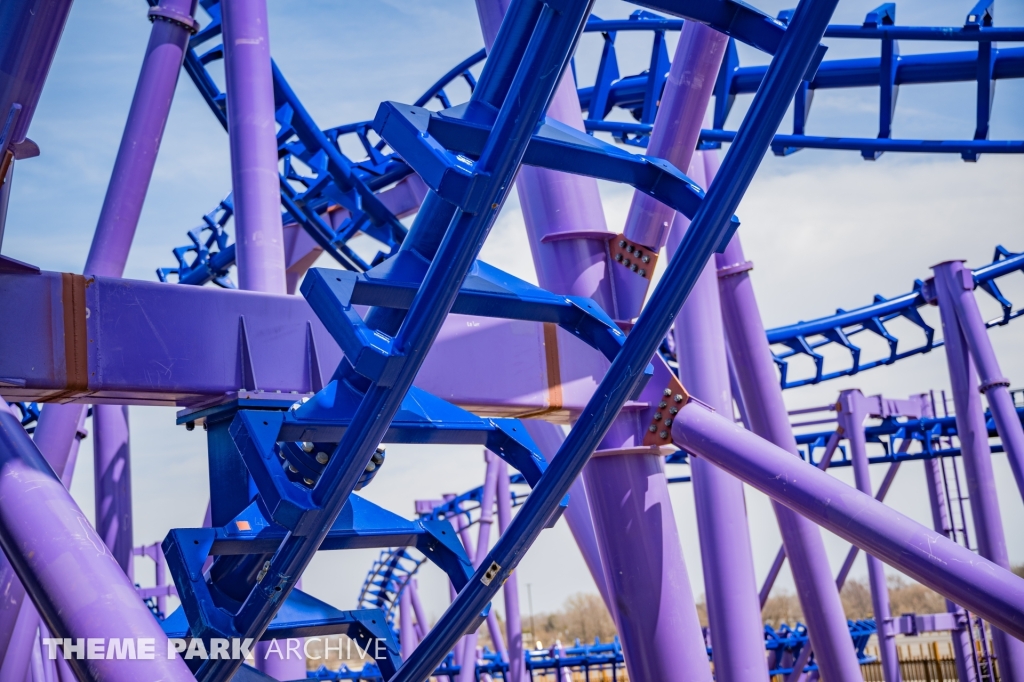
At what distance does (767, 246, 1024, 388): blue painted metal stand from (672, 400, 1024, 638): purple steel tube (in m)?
8.80

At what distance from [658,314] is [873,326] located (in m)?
10.2

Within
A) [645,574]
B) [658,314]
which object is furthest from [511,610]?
[658,314]

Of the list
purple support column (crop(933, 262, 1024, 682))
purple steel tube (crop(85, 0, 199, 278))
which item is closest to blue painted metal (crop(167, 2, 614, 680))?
purple steel tube (crop(85, 0, 199, 278))

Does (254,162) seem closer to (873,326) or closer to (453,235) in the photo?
(453,235)

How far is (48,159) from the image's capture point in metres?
13.5

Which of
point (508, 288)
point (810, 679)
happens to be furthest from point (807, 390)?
point (508, 288)

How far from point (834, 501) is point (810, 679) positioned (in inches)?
438

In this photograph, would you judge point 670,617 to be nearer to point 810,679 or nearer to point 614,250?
point 614,250

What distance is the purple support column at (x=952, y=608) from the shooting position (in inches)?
380

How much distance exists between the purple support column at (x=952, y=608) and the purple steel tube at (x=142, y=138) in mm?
6475

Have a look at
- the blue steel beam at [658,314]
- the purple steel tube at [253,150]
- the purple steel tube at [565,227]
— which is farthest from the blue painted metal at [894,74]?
the blue steel beam at [658,314]

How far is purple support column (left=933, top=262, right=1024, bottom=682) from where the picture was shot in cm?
633

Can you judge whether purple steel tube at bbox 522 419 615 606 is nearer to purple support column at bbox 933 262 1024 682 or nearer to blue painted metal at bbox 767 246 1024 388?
purple support column at bbox 933 262 1024 682

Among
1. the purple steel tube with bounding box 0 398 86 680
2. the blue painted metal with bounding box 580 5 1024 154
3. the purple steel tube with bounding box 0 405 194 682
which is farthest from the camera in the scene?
the blue painted metal with bounding box 580 5 1024 154
